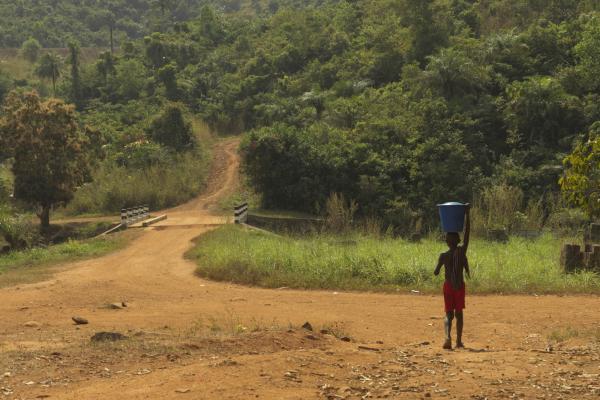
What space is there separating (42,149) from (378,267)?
1468 centimetres

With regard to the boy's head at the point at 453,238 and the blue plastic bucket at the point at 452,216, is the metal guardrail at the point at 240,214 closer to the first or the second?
the boy's head at the point at 453,238

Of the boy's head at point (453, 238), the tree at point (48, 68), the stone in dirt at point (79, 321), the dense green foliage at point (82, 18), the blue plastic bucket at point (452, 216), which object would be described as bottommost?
the stone in dirt at point (79, 321)

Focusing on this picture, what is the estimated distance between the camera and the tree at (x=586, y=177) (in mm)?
A: 9039

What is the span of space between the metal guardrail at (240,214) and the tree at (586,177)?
13473 mm

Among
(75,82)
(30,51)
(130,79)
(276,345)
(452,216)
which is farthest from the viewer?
(30,51)

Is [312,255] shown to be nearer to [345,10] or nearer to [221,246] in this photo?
[221,246]

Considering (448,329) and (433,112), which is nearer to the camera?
(448,329)

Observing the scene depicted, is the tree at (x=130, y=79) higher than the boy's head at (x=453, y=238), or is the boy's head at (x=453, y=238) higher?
the tree at (x=130, y=79)

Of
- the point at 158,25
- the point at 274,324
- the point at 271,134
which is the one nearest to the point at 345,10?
the point at 271,134

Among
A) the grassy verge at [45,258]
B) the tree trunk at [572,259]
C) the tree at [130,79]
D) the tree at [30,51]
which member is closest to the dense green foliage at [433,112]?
the grassy verge at [45,258]

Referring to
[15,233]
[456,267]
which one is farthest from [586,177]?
[15,233]

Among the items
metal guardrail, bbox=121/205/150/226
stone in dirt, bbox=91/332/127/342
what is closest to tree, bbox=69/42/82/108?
metal guardrail, bbox=121/205/150/226

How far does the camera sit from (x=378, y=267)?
1284cm

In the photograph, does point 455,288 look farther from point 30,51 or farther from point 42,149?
point 30,51
